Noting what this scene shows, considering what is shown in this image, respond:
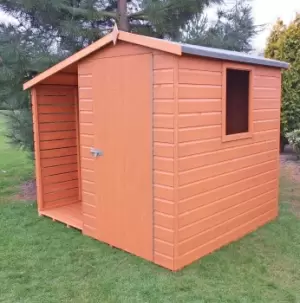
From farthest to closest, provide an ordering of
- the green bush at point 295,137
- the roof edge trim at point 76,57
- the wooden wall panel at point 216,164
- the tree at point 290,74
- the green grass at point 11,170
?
the tree at point 290,74
the green bush at point 295,137
the green grass at point 11,170
the roof edge trim at point 76,57
the wooden wall panel at point 216,164

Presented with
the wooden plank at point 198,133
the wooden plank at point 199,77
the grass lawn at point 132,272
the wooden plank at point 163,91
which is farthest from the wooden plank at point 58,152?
Answer: the wooden plank at point 199,77

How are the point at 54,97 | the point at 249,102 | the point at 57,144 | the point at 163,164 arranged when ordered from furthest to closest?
1. the point at 57,144
2. the point at 54,97
3. the point at 249,102
4. the point at 163,164

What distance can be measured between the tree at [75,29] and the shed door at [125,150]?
1652mm

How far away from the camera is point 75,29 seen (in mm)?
4980

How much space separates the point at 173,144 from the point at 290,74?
219 inches

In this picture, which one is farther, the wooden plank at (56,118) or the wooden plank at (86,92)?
the wooden plank at (56,118)

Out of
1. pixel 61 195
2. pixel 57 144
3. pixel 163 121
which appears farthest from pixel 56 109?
pixel 163 121

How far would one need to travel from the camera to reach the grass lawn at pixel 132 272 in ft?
9.66

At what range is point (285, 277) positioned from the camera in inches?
127

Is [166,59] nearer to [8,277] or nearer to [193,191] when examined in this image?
[193,191]

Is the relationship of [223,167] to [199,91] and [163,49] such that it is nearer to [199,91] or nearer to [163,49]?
[199,91]

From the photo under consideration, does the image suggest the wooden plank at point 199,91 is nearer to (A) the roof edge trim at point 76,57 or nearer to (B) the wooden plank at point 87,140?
(A) the roof edge trim at point 76,57

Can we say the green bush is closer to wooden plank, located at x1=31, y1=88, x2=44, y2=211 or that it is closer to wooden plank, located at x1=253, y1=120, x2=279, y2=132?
wooden plank, located at x1=253, y1=120, x2=279, y2=132

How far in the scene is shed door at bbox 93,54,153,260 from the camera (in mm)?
3383
